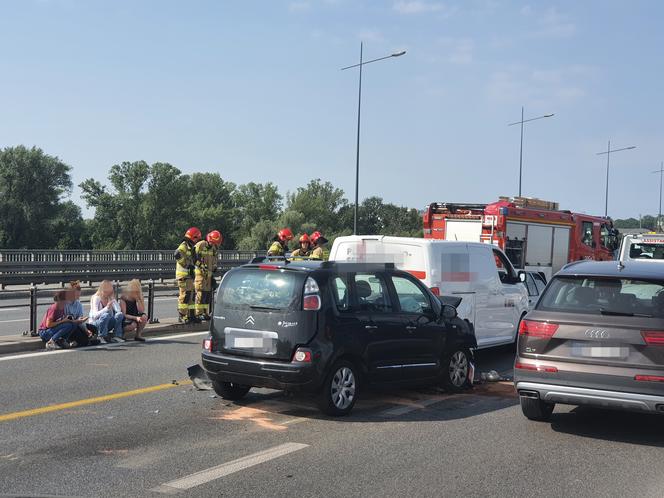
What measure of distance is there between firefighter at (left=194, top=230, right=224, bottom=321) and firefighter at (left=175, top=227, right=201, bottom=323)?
11cm

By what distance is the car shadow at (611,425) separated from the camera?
6904mm

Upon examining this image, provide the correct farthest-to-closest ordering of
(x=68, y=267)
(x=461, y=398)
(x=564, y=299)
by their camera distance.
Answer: (x=68, y=267), (x=461, y=398), (x=564, y=299)

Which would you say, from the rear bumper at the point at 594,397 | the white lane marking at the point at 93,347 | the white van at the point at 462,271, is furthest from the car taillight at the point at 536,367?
the white lane marking at the point at 93,347

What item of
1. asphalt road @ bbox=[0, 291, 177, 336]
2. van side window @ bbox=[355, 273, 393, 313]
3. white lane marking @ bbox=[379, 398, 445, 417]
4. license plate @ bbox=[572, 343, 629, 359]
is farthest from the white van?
asphalt road @ bbox=[0, 291, 177, 336]

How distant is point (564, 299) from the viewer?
23.5ft

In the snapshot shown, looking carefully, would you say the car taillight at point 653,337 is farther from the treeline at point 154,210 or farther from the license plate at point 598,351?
the treeline at point 154,210

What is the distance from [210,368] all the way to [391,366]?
1.89m

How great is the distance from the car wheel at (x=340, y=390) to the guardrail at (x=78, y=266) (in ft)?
61.9

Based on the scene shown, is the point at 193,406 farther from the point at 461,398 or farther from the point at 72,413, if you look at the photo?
the point at 461,398

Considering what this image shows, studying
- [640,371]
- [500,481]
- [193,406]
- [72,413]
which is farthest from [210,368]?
[640,371]

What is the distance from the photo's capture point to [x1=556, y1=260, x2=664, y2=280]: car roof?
7.00 m

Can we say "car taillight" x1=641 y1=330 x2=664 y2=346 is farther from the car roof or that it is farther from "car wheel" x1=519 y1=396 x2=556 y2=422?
"car wheel" x1=519 y1=396 x2=556 y2=422

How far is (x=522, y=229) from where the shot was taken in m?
22.6

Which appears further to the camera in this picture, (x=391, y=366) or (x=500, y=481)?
(x=391, y=366)
